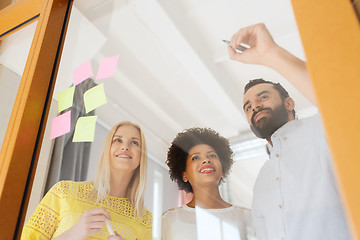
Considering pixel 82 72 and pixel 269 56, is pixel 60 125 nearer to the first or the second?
pixel 82 72

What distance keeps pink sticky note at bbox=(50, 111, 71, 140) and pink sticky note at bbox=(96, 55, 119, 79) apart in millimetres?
175

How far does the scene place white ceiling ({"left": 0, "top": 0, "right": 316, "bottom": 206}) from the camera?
73cm

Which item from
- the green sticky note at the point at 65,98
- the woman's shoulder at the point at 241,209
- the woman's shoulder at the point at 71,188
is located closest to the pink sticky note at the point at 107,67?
the green sticky note at the point at 65,98

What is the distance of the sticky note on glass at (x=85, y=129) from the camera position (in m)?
0.97

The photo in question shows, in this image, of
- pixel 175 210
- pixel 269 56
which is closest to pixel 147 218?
pixel 175 210

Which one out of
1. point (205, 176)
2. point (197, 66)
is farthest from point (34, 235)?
point (197, 66)

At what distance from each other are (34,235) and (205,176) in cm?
53

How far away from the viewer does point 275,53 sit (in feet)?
2.23

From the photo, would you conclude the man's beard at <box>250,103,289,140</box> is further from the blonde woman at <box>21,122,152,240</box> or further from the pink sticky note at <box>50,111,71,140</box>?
the pink sticky note at <box>50,111,71,140</box>

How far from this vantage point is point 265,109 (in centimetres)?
70

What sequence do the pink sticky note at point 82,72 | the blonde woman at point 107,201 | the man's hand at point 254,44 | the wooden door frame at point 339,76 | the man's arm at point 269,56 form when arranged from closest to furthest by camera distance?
the wooden door frame at point 339,76, the man's arm at point 269,56, the man's hand at point 254,44, the blonde woman at point 107,201, the pink sticky note at point 82,72

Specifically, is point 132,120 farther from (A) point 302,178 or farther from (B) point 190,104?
(A) point 302,178

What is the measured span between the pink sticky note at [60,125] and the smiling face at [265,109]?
62 centimetres

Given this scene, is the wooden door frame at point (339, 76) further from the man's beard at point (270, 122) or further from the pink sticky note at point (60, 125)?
the pink sticky note at point (60, 125)
